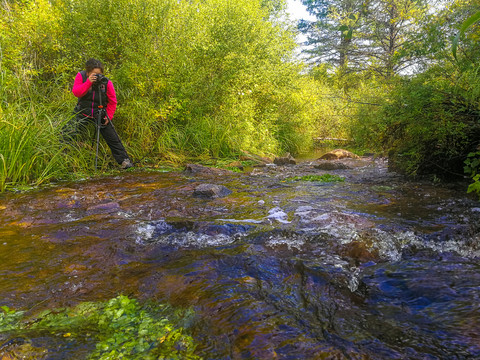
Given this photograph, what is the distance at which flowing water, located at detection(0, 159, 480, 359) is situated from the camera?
161 cm

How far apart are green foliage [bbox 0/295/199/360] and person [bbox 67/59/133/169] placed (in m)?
5.11

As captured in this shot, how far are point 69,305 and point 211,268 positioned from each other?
36.5 inches

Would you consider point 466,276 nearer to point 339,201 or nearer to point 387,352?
point 387,352

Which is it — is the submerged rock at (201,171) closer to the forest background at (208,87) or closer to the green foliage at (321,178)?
the forest background at (208,87)

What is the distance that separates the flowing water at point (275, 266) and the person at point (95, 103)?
2.34m

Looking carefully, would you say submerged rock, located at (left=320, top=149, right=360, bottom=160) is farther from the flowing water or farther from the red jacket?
the red jacket

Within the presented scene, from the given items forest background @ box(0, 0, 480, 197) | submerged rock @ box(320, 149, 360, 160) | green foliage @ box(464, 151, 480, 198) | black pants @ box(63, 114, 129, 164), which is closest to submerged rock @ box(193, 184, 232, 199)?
forest background @ box(0, 0, 480, 197)

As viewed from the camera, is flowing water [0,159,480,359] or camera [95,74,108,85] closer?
flowing water [0,159,480,359]

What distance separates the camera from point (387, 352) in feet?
4.87

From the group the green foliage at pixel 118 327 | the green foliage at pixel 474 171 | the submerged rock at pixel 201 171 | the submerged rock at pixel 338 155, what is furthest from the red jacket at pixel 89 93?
the submerged rock at pixel 338 155

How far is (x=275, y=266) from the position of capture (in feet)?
7.86

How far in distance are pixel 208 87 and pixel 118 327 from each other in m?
7.95

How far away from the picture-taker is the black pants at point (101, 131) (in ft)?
20.4

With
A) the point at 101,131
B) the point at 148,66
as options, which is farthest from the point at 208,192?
the point at 148,66
